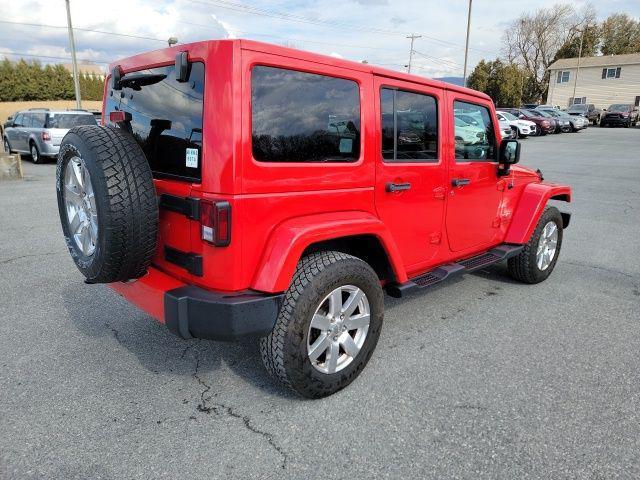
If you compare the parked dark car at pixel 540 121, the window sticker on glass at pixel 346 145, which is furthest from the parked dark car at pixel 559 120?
the window sticker on glass at pixel 346 145

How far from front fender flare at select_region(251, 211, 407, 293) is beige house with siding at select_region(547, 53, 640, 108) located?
59152 mm

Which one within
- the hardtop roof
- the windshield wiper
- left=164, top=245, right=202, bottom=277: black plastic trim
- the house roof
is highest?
the house roof

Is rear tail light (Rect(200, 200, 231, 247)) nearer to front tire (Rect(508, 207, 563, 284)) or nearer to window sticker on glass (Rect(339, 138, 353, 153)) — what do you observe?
window sticker on glass (Rect(339, 138, 353, 153))

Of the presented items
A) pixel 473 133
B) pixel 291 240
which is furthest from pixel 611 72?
pixel 291 240

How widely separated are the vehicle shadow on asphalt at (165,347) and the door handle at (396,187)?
4.66ft

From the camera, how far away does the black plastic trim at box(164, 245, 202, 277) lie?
253 centimetres

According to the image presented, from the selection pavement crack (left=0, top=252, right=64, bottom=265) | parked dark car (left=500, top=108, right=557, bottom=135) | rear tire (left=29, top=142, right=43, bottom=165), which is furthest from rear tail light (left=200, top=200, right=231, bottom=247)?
parked dark car (left=500, top=108, right=557, bottom=135)

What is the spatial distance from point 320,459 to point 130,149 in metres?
1.86

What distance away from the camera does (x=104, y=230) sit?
7.87ft

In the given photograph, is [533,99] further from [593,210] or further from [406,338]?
[406,338]

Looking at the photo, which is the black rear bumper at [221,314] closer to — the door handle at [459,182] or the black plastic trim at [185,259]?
the black plastic trim at [185,259]

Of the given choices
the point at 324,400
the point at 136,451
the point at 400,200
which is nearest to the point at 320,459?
the point at 324,400

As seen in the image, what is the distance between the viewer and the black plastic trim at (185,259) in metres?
2.53

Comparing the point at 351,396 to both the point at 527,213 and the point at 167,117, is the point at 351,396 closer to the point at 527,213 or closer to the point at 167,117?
the point at 167,117
